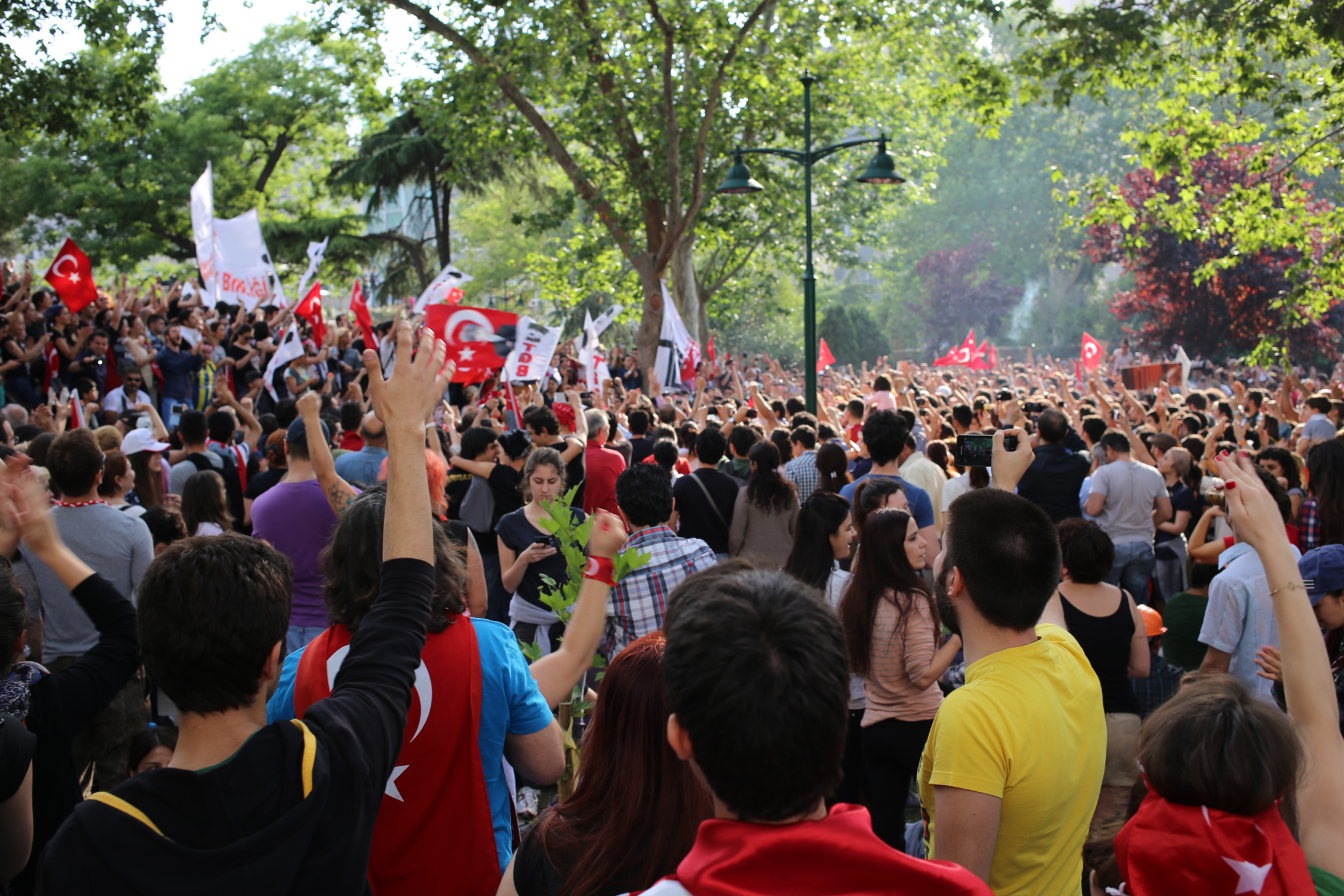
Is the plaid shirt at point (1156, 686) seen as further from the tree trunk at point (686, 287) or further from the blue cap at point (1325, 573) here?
the tree trunk at point (686, 287)

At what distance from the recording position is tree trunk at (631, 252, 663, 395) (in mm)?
18172

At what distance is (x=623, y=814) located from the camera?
1990 mm

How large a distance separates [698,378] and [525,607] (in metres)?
11.8

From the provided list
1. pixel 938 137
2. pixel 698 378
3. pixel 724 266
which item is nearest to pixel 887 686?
pixel 698 378

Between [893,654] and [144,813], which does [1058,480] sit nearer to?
[893,654]

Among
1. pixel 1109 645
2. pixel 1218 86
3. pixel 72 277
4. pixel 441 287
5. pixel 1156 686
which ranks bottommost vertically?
pixel 1156 686

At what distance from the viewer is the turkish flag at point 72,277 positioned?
1095 centimetres

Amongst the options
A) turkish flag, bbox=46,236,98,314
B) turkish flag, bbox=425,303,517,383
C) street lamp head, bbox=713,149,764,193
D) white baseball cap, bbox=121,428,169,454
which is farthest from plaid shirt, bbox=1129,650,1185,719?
turkish flag, bbox=46,236,98,314

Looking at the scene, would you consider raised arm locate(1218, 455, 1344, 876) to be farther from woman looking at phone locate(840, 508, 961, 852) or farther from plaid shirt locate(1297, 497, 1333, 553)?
plaid shirt locate(1297, 497, 1333, 553)

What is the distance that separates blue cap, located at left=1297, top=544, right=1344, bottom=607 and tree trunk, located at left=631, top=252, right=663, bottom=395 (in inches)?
556

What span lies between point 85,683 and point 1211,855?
98.3 inches

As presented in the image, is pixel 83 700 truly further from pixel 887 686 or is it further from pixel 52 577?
pixel 887 686

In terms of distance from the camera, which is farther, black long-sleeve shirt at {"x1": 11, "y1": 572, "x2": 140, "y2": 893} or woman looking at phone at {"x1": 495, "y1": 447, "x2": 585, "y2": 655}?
woman looking at phone at {"x1": 495, "y1": 447, "x2": 585, "y2": 655}

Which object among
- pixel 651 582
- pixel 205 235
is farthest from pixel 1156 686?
pixel 205 235
